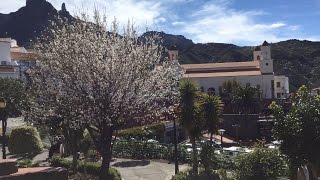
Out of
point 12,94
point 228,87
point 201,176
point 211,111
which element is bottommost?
point 201,176

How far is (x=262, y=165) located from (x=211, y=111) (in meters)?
9.81

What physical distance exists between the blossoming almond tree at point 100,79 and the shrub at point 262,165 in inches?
202

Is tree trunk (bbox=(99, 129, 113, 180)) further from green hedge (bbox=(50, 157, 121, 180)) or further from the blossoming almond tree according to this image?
green hedge (bbox=(50, 157, 121, 180))

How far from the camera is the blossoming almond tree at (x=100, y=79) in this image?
20016 mm

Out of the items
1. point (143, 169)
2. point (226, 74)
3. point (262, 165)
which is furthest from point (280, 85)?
point (262, 165)

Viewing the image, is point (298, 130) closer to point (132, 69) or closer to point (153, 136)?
point (132, 69)

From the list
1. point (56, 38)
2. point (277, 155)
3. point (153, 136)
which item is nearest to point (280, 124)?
point (277, 155)

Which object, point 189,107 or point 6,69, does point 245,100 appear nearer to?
point 6,69

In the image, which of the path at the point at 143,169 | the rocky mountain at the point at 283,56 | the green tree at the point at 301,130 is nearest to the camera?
the green tree at the point at 301,130

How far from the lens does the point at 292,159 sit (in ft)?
49.8

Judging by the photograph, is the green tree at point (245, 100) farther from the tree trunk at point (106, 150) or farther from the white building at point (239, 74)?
the tree trunk at point (106, 150)

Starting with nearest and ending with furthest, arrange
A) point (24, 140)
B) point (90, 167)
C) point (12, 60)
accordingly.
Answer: point (90, 167), point (24, 140), point (12, 60)

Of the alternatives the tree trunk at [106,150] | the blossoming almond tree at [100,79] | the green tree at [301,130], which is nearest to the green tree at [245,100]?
the blossoming almond tree at [100,79]

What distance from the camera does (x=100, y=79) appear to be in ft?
64.4
